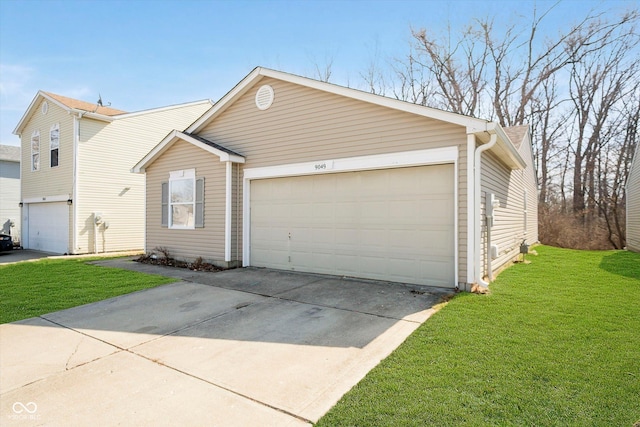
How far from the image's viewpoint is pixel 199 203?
9883 millimetres

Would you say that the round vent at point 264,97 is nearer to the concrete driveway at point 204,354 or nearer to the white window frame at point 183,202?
the white window frame at point 183,202

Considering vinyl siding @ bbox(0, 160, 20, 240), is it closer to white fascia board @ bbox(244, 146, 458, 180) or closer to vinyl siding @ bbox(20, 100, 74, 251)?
vinyl siding @ bbox(20, 100, 74, 251)

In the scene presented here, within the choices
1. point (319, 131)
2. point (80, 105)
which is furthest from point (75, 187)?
point (319, 131)

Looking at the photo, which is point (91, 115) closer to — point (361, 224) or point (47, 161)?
point (47, 161)

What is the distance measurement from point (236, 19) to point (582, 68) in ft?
72.4

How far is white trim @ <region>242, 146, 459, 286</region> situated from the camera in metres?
6.41

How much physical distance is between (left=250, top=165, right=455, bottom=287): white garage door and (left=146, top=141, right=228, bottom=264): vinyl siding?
3.27 ft

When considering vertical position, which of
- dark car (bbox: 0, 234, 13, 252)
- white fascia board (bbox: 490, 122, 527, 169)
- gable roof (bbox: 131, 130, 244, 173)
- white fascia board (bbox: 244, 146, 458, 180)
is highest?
gable roof (bbox: 131, 130, 244, 173)

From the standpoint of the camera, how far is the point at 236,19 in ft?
39.8

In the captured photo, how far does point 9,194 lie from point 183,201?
15.7m

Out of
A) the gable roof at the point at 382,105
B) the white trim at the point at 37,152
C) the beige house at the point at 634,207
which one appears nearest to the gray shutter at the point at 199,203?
the gable roof at the point at 382,105

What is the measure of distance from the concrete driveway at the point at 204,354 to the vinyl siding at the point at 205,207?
9.92ft

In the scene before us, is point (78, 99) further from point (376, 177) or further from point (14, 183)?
point (376, 177)

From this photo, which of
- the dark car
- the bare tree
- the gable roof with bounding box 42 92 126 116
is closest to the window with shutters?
the gable roof with bounding box 42 92 126 116
